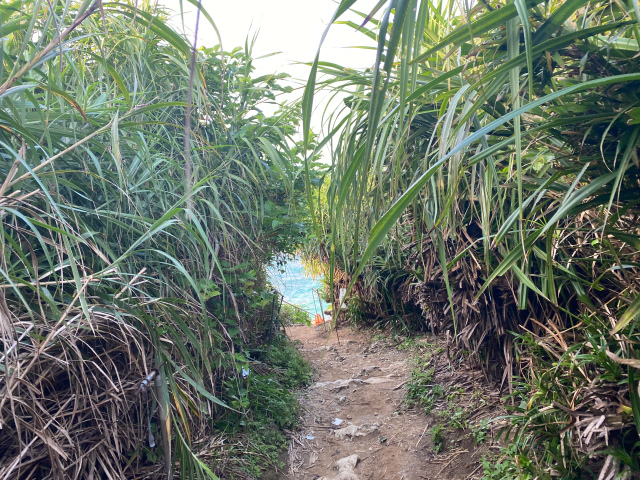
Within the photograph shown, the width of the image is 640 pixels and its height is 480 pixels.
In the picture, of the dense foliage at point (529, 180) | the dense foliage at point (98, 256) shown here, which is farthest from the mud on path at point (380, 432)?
the dense foliage at point (98, 256)

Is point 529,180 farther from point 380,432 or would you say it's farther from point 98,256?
point 380,432

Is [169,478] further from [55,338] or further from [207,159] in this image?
[207,159]

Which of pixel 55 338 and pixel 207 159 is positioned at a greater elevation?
pixel 207 159

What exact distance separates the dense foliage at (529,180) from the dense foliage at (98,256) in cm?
44

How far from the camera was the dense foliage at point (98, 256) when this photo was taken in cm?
100

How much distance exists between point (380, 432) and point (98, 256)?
204 centimetres

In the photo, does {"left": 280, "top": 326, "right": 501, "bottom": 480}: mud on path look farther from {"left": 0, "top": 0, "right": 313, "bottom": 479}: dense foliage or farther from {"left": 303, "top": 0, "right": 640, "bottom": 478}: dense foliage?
{"left": 0, "top": 0, "right": 313, "bottom": 479}: dense foliage

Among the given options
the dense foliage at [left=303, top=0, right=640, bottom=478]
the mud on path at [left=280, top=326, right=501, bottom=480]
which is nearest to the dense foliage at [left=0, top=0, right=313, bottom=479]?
the dense foliage at [left=303, top=0, right=640, bottom=478]

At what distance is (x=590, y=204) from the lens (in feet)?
3.09

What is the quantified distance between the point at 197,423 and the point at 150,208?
0.96m

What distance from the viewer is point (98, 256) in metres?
1.40

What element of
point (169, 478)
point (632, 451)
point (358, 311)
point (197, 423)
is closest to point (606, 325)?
point (632, 451)

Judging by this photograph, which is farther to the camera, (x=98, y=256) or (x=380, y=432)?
(x=380, y=432)

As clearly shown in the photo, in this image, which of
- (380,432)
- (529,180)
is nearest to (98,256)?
(529,180)
